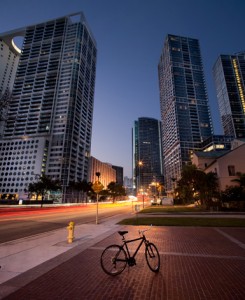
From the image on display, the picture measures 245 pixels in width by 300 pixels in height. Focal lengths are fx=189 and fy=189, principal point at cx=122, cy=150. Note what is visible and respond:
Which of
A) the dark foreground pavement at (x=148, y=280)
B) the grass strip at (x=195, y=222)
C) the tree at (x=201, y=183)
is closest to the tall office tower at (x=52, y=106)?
the tree at (x=201, y=183)

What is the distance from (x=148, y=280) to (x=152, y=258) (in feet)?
2.81

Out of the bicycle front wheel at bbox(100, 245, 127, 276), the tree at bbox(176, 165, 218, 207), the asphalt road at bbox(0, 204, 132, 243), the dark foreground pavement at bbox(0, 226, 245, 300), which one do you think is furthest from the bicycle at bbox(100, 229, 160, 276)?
the tree at bbox(176, 165, 218, 207)

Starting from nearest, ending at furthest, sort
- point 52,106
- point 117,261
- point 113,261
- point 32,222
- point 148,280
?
1. point 148,280
2. point 113,261
3. point 117,261
4. point 32,222
5. point 52,106

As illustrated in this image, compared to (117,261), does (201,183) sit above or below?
above

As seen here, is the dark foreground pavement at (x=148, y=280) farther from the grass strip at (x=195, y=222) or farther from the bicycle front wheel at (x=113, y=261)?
the grass strip at (x=195, y=222)

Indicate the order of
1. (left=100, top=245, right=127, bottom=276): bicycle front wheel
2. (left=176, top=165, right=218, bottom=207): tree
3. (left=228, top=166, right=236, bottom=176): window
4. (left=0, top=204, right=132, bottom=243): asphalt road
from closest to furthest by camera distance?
(left=100, top=245, right=127, bottom=276): bicycle front wheel
(left=0, top=204, right=132, bottom=243): asphalt road
(left=176, top=165, right=218, bottom=207): tree
(left=228, top=166, right=236, bottom=176): window

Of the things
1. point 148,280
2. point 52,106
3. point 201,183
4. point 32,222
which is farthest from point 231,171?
point 52,106

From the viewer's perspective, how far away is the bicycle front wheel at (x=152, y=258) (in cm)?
576

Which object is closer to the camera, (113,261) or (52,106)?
(113,261)

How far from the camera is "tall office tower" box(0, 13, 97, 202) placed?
Answer: 14175 cm

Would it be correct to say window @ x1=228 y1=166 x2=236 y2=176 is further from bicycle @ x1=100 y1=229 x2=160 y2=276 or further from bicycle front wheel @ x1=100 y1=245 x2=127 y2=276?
bicycle front wheel @ x1=100 y1=245 x2=127 y2=276

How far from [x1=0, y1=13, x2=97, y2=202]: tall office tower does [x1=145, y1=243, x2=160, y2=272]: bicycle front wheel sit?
13658 centimetres

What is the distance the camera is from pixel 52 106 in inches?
6117

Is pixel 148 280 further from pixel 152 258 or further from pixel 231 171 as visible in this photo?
pixel 231 171
